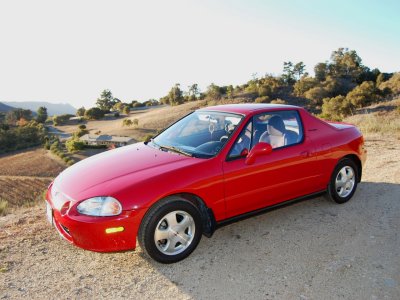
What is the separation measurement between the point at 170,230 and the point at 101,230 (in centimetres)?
69

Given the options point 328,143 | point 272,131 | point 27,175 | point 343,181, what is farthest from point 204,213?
point 27,175

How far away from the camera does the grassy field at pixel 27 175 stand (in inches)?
949

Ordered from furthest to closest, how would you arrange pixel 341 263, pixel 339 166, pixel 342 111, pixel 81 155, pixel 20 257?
1. pixel 81 155
2. pixel 342 111
3. pixel 339 166
4. pixel 20 257
5. pixel 341 263

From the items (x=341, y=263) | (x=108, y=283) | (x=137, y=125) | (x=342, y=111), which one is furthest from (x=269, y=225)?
(x=137, y=125)

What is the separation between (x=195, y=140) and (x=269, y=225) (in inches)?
58.2

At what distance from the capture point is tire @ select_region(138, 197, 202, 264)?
3297 mm

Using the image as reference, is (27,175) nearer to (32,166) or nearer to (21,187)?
(32,166)

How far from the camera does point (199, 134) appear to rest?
4.35 metres

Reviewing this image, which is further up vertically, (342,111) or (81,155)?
(342,111)

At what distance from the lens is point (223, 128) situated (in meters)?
4.25

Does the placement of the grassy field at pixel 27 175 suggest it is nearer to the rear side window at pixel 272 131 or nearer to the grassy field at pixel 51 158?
the grassy field at pixel 51 158

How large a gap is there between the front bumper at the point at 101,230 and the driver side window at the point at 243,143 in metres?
1.31

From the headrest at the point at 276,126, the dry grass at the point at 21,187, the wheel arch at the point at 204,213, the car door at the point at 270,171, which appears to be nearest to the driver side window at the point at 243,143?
the car door at the point at 270,171

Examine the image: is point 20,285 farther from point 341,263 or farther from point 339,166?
point 339,166
